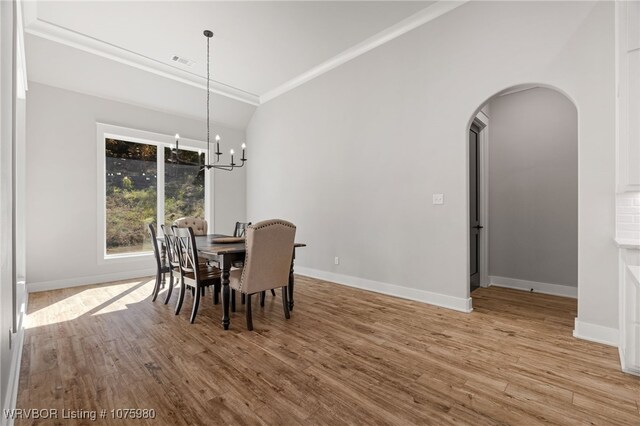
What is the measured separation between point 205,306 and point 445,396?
2.76 m

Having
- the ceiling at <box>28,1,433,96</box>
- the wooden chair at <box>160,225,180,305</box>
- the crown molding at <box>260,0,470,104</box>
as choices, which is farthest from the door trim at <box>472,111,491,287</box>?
the wooden chair at <box>160,225,180,305</box>

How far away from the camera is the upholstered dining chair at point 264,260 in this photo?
2.78m

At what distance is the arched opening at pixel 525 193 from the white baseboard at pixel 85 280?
5.31 metres

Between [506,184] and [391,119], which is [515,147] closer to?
[506,184]

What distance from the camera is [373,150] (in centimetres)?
417

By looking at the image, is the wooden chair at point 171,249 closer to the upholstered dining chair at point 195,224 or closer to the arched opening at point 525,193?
the upholstered dining chair at point 195,224

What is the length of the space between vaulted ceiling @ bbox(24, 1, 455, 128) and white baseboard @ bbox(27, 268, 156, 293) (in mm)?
2887

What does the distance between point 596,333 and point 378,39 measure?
403cm

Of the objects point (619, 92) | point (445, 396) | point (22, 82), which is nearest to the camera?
point (445, 396)

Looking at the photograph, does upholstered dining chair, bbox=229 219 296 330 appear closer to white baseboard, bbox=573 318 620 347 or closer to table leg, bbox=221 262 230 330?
table leg, bbox=221 262 230 330

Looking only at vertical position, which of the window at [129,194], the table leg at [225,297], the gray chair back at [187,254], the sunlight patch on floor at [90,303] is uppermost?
the window at [129,194]

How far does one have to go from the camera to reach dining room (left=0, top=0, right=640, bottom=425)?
6.16 feet

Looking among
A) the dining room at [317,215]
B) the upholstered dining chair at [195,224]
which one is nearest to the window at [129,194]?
the dining room at [317,215]

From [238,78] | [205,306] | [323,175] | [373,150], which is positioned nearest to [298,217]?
[323,175]
